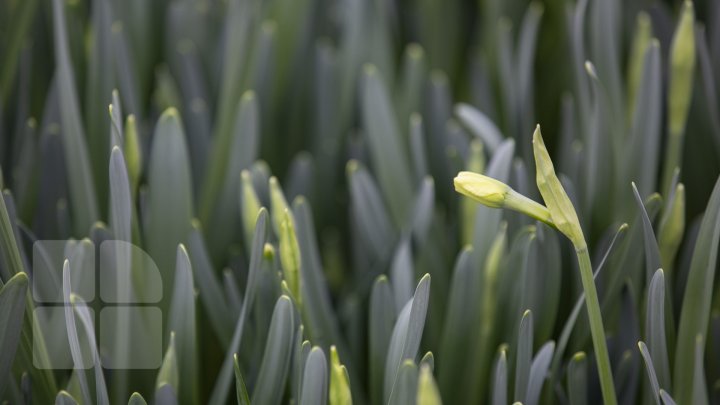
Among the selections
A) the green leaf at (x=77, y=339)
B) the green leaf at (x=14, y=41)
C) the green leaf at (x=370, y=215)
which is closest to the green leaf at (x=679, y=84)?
the green leaf at (x=370, y=215)

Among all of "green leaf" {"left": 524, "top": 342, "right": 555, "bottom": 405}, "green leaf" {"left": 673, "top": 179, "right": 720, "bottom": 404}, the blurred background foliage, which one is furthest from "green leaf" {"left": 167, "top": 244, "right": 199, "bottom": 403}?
"green leaf" {"left": 673, "top": 179, "right": 720, "bottom": 404}

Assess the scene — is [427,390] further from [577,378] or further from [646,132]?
[646,132]

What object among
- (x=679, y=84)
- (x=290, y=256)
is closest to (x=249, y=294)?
(x=290, y=256)

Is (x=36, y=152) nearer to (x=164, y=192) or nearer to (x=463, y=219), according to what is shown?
(x=164, y=192)
